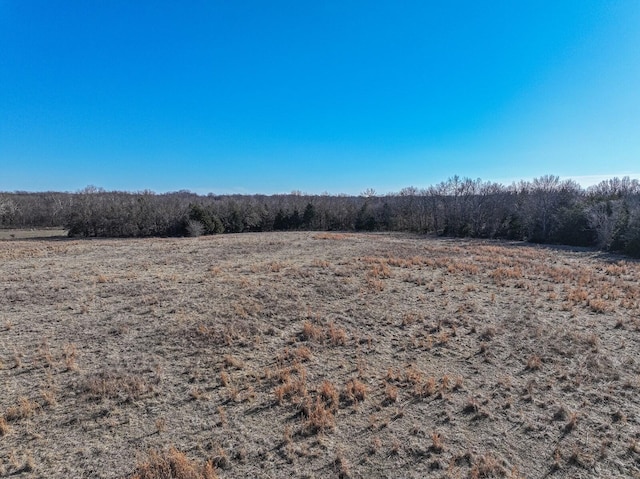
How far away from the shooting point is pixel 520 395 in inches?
279

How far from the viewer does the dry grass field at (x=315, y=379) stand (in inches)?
204

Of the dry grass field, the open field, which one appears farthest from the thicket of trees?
the dry grass field

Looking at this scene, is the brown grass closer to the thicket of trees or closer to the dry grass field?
the dry grass field

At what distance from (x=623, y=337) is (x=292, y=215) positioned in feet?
189

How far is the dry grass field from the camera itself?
5180mm

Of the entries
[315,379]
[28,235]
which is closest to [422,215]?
[315,379]

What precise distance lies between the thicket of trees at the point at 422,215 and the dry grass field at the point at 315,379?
90.5 feet

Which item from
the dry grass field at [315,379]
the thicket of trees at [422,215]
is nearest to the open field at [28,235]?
the thicket of trees at [422,215]

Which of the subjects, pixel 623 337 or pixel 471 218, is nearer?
pixel 623 337

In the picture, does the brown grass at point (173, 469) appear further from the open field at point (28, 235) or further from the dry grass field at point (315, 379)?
the open field at point (28, 235)

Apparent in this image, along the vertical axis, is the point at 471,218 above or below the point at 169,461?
above

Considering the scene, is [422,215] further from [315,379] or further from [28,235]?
[28,235]

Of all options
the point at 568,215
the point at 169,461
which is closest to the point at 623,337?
the point at 169,461

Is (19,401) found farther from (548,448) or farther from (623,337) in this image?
(623,337)
